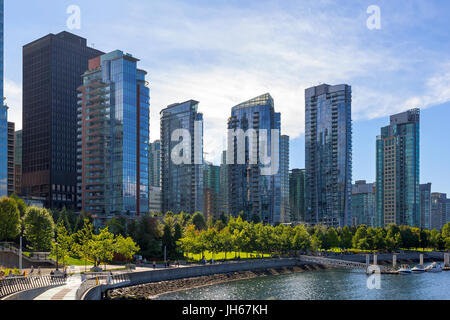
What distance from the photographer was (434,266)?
126 m

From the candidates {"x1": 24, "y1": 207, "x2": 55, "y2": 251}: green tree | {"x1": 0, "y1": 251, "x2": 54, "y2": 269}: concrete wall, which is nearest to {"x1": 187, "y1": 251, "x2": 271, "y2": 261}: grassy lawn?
{"x1": 24, "y1": 207, "x2": 55, "y2": 251}: green tree

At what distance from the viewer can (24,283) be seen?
50.4m

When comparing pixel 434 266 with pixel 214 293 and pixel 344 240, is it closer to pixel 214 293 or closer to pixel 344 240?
pixel 344 240

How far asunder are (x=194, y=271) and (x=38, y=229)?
29.3 m

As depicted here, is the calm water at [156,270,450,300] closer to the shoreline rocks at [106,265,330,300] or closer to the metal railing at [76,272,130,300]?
the shoreline rocks at [106,265,330,300]

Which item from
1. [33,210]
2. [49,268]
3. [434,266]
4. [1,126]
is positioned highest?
[1,126]

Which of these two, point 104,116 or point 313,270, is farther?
point 104,116

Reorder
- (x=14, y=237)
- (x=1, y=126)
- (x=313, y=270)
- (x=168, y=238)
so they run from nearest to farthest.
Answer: (x=14, y=237), (x=168, y=238), (x=313, y=270), (x=1, y=126)

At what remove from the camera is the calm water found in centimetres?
7212

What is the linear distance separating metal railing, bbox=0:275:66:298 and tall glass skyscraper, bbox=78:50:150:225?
99076mm

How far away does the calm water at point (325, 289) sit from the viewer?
72125 millimetres

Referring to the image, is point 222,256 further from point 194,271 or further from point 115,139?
point 115,139

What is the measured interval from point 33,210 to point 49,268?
649 inches
